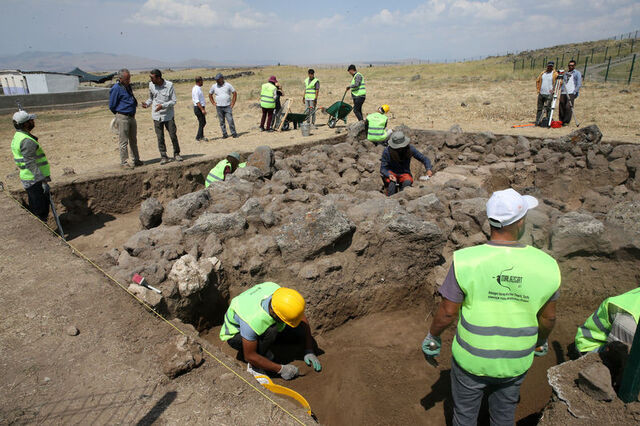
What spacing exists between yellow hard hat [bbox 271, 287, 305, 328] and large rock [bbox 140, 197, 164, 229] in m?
3.19

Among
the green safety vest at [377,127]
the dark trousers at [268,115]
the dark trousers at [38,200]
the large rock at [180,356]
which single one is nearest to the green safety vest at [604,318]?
the large rock at [180,356]

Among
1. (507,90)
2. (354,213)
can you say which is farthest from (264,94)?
(507,90)

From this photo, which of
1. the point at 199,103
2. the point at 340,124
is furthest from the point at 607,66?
the point at 199,103

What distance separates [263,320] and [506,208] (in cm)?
206

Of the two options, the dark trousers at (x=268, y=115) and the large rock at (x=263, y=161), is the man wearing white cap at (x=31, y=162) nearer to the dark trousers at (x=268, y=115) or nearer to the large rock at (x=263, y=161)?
the large rock at (x=263, y=161)

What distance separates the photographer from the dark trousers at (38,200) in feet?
17.4

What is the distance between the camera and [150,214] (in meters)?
5.46

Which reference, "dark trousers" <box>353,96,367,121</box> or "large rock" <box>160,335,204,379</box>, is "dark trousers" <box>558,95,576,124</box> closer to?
"dark trousers" <box>353,96,367,121</box>

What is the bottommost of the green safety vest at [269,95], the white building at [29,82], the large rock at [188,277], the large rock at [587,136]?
the large rock at [188,277]

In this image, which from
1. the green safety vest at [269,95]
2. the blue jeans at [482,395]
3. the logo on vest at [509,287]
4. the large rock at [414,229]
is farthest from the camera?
the green safety vest at [269,95]

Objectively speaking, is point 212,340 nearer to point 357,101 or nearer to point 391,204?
point 391,204

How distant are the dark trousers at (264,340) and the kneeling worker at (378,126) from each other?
6365 millimetres

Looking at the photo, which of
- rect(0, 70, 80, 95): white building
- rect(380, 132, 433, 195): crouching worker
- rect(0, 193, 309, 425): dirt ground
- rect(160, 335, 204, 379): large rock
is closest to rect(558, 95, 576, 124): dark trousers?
rect(380, 132, 433, 195): crouching worker

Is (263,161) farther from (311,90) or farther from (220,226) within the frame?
(311,90)
